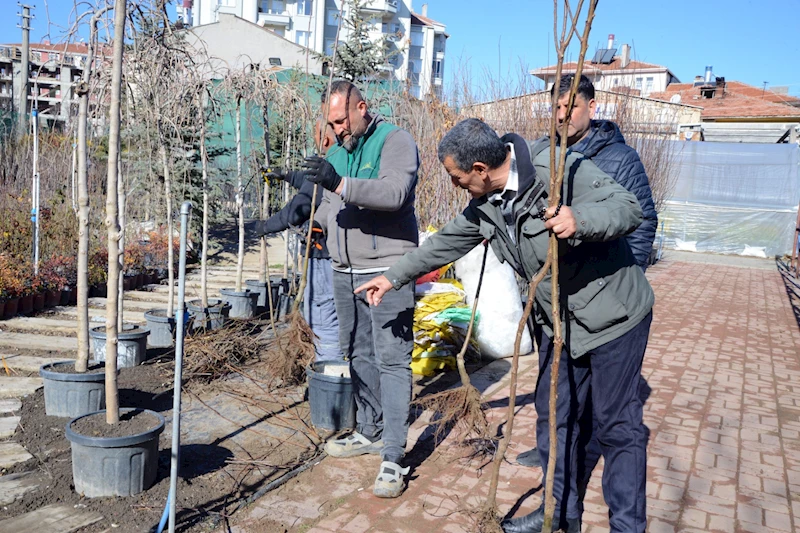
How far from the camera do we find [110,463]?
293 centimetres

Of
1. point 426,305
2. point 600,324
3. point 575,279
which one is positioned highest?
point 575,279

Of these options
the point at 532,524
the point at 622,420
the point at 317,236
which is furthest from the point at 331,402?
the point at 622,420

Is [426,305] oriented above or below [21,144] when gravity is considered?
below

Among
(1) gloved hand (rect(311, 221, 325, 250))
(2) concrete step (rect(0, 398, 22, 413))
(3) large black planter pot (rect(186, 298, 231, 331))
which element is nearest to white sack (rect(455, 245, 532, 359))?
(1) gloved hand (rect(311, 221, 325, 250))

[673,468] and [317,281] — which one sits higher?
[317,281]

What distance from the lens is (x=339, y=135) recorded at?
3445 millimetres

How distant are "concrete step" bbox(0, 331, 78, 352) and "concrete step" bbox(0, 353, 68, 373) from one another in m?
0.26

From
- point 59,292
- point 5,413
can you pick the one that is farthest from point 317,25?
point 5,413

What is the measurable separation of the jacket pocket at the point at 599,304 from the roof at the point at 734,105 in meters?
31.0

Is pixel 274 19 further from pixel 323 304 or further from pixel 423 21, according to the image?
pixel 323 304

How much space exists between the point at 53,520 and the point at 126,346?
2.61m

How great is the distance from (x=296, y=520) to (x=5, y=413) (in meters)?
2.42

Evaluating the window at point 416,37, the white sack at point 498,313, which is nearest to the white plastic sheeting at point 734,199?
the white sack at point 498,313

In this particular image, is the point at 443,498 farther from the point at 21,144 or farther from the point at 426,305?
the point at 21,144
